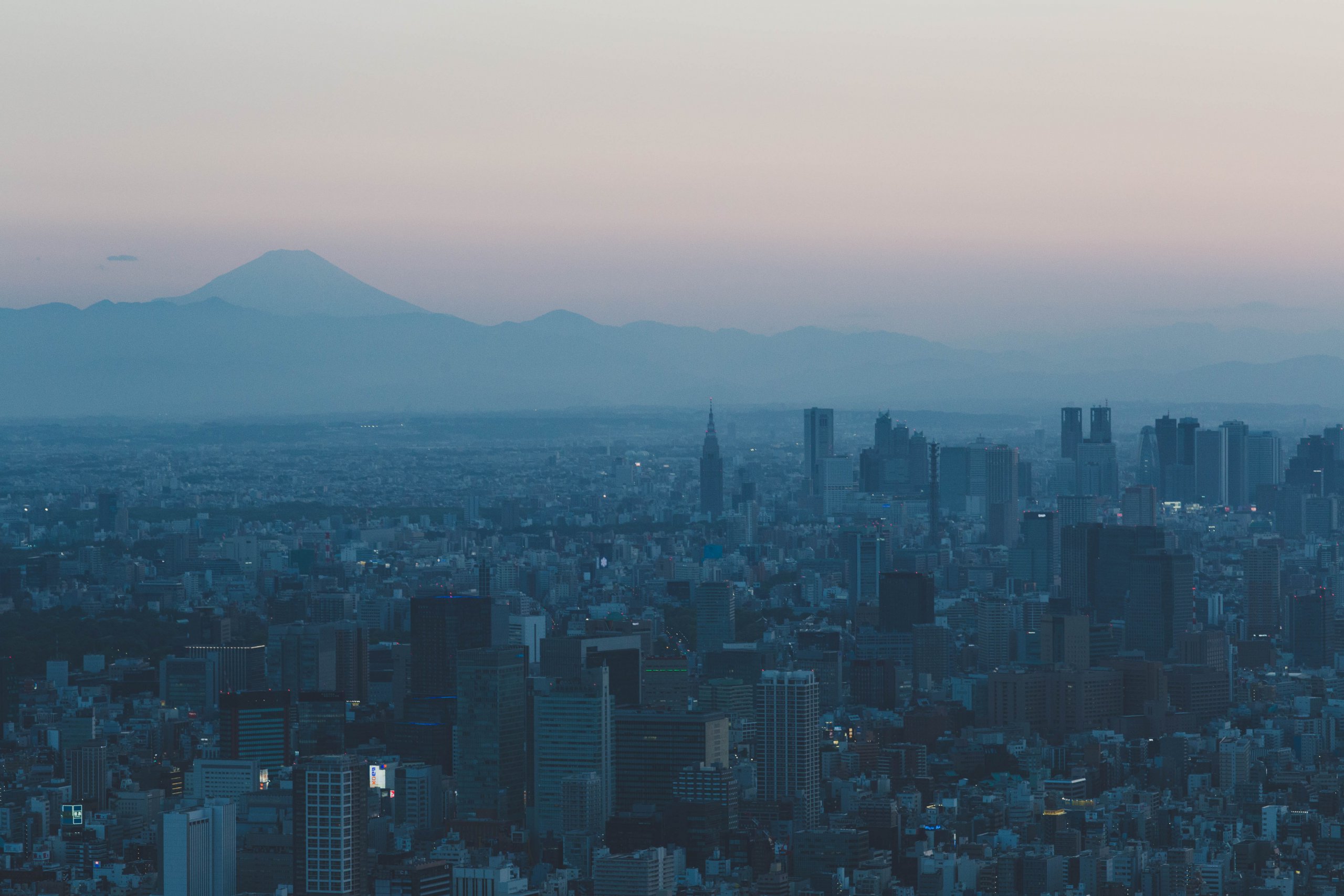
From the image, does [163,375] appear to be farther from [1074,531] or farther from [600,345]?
[1074,531]

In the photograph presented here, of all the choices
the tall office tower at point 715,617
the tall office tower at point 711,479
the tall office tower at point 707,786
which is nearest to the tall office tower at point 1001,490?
the tall office tower at point 711,479

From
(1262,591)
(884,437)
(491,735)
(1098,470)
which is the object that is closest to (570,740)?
(491,735)

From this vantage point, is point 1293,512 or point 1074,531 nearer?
point 1074,531

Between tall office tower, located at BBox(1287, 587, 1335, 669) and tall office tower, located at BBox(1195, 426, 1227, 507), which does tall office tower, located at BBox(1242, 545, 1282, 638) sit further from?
tall office tower, located at BBox(1195, 426, 1227, 507)

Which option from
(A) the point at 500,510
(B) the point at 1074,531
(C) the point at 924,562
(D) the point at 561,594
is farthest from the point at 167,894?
(A) the point at 500,510

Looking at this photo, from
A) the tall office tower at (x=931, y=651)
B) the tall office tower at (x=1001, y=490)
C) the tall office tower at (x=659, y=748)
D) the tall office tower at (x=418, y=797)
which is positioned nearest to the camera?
the tall office tower at (x=418, y=797)

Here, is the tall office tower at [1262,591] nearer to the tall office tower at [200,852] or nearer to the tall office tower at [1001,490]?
the tall office tower at [1001,490]

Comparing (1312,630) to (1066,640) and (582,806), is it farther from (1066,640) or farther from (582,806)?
(582,806)
